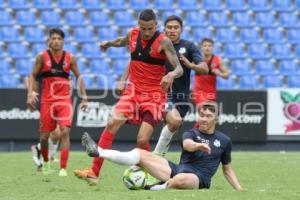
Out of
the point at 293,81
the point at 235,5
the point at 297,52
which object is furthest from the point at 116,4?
the point at 293,81

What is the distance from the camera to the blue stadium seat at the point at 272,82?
975 inches

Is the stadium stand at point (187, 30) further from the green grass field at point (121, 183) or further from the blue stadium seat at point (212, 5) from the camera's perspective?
the green grass field at point (121, 183)

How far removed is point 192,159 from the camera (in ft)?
32.4

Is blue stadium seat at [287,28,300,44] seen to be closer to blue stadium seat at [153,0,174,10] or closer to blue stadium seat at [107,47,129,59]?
blue stadium seat at [153,0,174,10]

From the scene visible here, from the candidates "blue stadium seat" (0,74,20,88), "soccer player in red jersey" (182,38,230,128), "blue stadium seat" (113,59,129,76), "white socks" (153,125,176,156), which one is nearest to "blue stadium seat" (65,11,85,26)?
"blue stadium seat" (113,59,129,76)

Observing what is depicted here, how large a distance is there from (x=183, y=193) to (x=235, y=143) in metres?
13.6

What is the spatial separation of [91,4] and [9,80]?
3.84 metres

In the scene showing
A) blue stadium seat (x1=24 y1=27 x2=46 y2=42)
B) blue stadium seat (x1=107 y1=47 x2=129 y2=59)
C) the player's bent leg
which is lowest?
the player's bent leg

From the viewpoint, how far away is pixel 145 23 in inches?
411

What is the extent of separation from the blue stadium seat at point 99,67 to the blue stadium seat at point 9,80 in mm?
2246

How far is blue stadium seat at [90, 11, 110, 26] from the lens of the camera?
25797 millimetres

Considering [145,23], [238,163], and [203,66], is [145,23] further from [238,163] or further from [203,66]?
[238,163]

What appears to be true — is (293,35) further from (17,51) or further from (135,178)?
(135,178)

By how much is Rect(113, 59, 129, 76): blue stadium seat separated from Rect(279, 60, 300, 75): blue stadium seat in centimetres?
481
